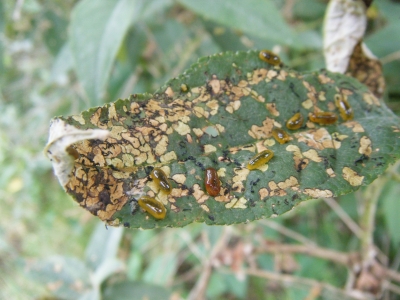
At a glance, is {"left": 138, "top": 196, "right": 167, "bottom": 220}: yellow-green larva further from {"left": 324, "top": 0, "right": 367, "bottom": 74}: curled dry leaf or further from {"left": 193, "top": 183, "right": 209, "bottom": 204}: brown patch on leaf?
{"left": 324, "top": 0, "right": 367, "bottom": 74}: curled dry leaf

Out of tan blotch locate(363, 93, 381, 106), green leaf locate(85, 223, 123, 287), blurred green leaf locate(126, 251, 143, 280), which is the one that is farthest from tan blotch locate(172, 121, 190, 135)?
blurred green leaf locate(126, 251, 143, 280)

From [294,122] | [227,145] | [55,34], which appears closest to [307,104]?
[294,122]

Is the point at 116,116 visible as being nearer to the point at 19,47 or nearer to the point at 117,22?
the point at 117,22

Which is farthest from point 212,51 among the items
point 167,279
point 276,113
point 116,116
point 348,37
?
point 167,279

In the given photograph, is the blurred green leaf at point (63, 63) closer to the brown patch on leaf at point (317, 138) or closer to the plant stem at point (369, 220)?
the brown patch on leaf at point (317, 138)

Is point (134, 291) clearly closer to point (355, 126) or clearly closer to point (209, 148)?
point (209, 148)
